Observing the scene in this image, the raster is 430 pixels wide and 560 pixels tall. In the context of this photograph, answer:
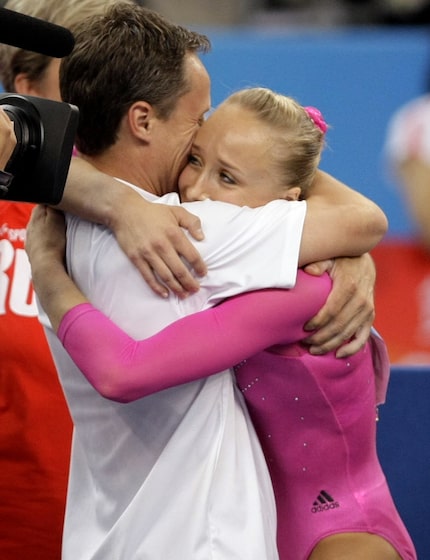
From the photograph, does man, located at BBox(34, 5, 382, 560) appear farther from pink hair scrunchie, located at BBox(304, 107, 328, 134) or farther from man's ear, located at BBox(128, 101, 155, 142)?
pink hair scrunchie, located at BBox(304, 107, 328, 134)

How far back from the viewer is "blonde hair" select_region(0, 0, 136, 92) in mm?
1772

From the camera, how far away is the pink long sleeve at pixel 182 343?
124 centimetres

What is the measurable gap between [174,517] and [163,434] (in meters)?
0.10

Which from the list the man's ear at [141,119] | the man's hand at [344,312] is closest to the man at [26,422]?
the man's ear at [141,119]

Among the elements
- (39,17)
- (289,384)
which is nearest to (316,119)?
(289,384)

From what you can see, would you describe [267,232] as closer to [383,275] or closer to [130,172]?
[130,172]

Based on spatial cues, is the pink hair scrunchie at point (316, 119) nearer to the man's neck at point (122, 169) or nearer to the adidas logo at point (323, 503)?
the man's neck at point (122, 169)

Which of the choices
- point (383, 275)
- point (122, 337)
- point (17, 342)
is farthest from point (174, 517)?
point (383, 275)

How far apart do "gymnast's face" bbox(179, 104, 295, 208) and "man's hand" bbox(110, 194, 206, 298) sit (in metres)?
0.07

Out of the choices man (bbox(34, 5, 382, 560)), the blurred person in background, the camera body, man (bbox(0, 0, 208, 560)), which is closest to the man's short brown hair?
man (bbox(34, 5, 382, 560))

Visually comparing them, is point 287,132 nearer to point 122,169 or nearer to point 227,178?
point 227,178

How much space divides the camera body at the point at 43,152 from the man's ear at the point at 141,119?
14cm

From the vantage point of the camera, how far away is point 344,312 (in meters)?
1.35

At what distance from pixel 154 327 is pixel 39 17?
0.72m
